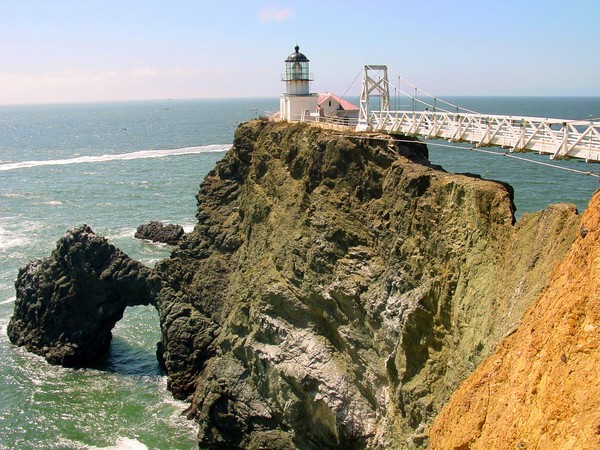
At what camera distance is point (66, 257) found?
3928 centimetres

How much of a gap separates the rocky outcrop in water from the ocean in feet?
5.01

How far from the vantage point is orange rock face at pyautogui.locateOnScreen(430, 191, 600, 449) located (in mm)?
11547

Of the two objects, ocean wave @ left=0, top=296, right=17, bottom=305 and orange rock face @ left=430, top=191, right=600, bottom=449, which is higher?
orange rock face @ left=430, top=191, right=600, bottom=449

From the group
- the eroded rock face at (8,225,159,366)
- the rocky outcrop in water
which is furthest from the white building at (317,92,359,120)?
the rocky outcrop in water

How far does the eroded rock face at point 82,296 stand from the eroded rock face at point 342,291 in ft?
10.6

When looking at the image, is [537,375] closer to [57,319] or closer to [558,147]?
[558,147]

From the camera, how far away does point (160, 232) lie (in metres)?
60.0

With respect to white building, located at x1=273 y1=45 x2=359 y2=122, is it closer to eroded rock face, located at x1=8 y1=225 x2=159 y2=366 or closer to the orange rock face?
eroded rock face, located at x1=8 y1=225 x2=159 y2=366

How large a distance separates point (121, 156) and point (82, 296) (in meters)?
85.1

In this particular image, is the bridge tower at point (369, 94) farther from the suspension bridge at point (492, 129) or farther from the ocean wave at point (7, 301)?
the ocean wave at point (7, 301)

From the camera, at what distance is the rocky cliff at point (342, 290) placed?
20531 mm

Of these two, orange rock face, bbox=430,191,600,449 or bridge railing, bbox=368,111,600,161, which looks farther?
bridge railing, bbox=368,111,600,161

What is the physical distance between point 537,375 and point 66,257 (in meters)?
33.2

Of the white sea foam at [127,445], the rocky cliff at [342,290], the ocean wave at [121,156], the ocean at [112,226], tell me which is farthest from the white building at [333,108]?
the ocean wave at [121,156]
